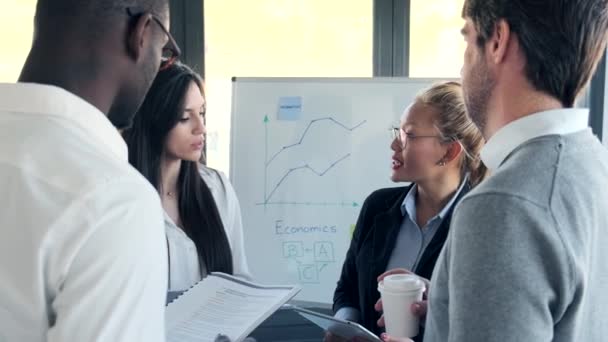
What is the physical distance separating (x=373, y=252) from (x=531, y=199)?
1.05 metres

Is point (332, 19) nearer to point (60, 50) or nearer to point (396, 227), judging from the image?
point (396, 227)

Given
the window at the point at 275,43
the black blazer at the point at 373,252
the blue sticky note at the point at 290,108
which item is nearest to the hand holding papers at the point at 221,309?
the black blazer at the point at 373,252

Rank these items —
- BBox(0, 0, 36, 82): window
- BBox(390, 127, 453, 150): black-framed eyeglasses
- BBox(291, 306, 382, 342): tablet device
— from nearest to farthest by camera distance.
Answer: BBox(291, 306, 382, 342): tablet device, BBox(390, 127, 453, 150): black-framed eyeglasses, BBox(0, 0, 36, 82): window

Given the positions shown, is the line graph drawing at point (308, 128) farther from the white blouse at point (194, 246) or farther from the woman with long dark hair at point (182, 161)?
the woman with long dark hair at point (182, 161)

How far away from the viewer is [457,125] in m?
1.82

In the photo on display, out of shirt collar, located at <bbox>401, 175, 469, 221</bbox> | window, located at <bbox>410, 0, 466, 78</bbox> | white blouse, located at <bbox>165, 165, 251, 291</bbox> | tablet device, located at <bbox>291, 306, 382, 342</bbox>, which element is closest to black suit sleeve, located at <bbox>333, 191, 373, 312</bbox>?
shirt collar, located at <bbox>401, 175, 469, 221</bbox>

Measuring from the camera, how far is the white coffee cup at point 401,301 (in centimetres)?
129

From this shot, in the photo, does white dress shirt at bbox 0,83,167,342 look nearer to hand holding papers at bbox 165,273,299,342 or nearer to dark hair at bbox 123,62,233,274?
hand holding papers at bbox 165,273,299,342

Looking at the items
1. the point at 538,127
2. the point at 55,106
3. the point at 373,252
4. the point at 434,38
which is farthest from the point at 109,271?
the point at 434,38

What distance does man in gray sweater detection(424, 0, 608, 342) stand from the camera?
81cm

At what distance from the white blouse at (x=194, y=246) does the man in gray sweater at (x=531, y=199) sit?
1.19 meters

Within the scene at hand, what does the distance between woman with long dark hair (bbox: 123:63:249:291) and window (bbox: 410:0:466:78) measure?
5.35 ft

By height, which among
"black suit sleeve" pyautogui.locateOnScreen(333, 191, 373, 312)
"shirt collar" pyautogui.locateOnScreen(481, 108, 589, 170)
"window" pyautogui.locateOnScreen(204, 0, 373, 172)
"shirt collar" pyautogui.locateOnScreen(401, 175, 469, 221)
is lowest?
"black suit sleeve" pyautogui.locateOnScreen(333, 191, 373, 312)

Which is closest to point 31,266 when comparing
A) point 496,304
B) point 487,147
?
point 496,304
